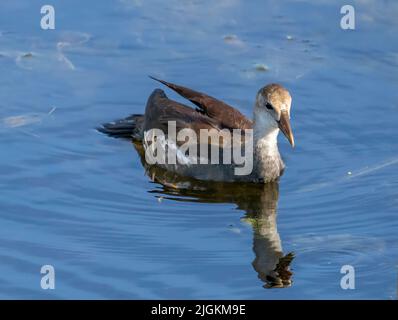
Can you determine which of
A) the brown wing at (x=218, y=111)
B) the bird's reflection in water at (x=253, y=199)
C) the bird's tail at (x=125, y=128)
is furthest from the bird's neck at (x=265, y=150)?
the bird's tail at (x=125, y=128)

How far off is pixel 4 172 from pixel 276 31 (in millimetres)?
4139

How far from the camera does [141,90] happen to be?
1258 centimetres

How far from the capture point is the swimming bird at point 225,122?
1074 cm

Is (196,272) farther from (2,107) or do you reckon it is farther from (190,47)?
(190,47)

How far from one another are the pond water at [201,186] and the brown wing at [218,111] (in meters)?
0.60

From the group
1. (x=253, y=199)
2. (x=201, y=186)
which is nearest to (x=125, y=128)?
(x=201, y=186)

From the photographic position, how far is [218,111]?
11352 mm

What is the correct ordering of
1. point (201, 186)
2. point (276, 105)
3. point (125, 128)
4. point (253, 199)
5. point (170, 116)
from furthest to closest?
point (125, 128) < point (170, 116) < point (201, 186) < point (253, 199) < point (276, 105)

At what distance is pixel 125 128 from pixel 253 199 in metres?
1.92

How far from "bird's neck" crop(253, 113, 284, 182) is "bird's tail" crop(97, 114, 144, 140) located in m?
1.47

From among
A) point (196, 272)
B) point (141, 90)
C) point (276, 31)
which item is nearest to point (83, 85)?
point (141, 90)

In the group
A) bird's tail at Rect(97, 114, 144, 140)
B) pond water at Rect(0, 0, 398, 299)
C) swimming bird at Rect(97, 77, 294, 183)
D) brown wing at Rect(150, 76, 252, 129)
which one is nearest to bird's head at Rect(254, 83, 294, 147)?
swimming bird at Rect(97, 77, 294, 183)

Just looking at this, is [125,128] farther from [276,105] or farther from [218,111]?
[276,105]

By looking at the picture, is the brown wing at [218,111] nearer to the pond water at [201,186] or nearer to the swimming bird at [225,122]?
the swimming bird at [225,122]
